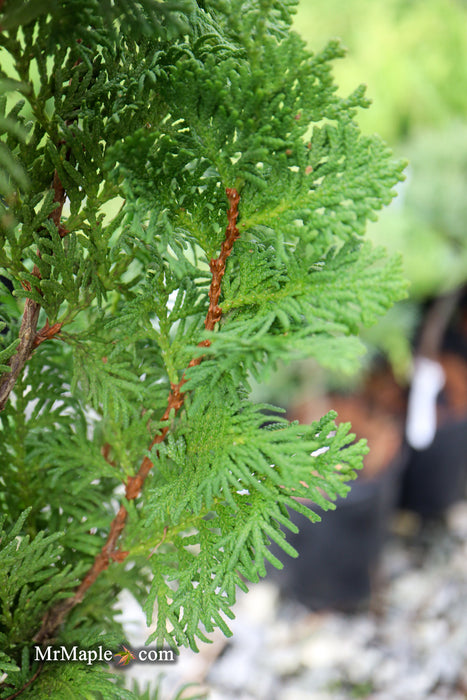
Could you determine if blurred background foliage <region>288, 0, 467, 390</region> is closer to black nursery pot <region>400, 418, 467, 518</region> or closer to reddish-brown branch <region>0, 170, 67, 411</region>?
black nursery pot <region>400, 418, 467, 518</region>

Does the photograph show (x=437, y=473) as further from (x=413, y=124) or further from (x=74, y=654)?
(x=74, y=654)

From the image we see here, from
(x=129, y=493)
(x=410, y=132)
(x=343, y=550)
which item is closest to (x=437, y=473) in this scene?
(x=343, y=550)

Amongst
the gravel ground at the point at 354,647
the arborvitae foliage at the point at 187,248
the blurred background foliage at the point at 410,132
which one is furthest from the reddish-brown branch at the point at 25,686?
the blurred background foliage at the point at 410,132

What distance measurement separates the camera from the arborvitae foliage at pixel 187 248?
286 mm

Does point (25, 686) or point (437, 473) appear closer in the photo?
point (25, 686)

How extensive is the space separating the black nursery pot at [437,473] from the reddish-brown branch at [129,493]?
1148 millimetres

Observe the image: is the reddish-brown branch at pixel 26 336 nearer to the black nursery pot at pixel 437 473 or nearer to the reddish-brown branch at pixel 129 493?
the reddish-brown branch at pixel 129 493

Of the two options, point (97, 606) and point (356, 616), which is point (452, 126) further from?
point (97, 606)

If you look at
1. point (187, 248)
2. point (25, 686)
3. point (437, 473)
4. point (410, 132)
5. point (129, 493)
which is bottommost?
point (25, 686)

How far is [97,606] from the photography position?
1.37 feet

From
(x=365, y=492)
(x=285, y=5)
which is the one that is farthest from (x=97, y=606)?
(x=365, y=492)

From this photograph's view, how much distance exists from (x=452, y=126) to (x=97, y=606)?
158cm

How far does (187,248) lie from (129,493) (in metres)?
0.16

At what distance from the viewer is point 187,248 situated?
340mm
